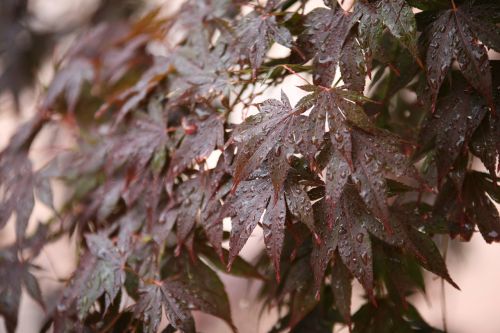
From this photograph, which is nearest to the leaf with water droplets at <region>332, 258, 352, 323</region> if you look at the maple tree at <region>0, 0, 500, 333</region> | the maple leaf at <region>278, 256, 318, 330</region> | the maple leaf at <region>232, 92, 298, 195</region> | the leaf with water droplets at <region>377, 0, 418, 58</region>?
the maple tree at <region>0, 0, 500, 333</region>

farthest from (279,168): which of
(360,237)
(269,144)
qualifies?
(360,237)

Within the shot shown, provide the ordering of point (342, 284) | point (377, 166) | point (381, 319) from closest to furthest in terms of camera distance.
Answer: point (377, 166)
point (342, 284)
point (381, 319)

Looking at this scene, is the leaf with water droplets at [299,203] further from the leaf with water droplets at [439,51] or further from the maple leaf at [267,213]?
the leaf with water droplets at [439,51]

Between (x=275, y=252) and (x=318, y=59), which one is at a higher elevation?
(x=318, y=59)

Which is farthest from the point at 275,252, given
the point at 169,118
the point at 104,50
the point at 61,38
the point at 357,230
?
the point at 61,38

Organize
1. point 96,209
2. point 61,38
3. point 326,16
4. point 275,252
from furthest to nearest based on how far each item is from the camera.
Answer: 1. point 61,38
2. point 96,209
3. point 326,16
4. point 275,252

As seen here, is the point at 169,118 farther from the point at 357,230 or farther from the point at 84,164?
the point at 357,230

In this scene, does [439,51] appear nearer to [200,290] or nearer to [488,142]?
[488,142]
